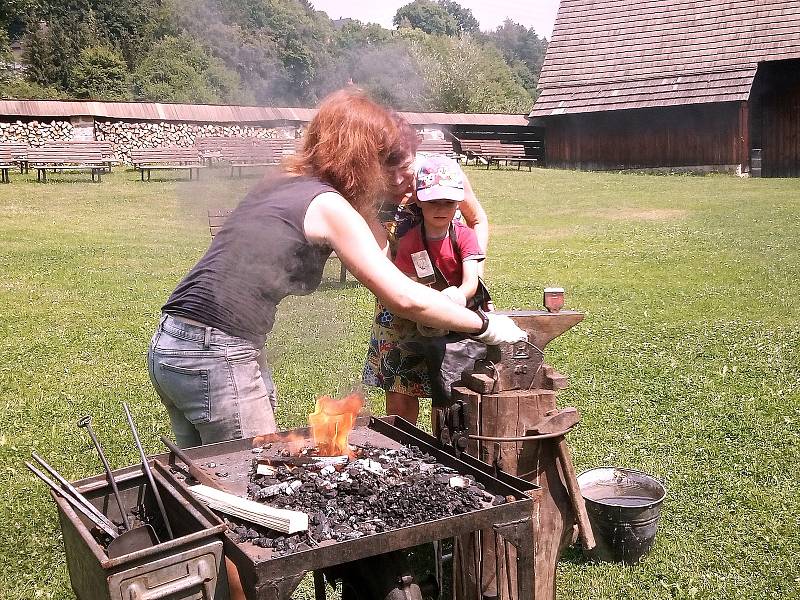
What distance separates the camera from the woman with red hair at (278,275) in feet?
8.48

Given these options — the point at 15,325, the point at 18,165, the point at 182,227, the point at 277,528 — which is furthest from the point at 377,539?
the point at 18,165

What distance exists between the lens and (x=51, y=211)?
16.2m

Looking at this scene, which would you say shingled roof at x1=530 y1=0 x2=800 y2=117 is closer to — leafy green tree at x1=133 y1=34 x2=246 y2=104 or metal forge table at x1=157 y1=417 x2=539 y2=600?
leafy green tree at x1=133 y1=34 x2=246 y2=104

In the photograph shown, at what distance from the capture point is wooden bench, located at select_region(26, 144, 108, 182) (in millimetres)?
20547

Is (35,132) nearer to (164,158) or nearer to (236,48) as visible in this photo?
(164,158)

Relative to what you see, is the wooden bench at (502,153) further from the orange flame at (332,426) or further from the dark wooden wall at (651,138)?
the orange flame at (332,426)

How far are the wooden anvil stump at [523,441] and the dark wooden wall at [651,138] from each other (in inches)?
909

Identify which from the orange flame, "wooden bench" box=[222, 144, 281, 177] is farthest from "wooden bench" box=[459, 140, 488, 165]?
the orange flame

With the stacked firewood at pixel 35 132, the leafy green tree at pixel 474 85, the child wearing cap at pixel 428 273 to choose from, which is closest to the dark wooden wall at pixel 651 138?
the leafy green tree at pixel 474 85

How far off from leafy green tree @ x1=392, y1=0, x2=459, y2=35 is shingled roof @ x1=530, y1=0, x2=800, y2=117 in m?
17.8

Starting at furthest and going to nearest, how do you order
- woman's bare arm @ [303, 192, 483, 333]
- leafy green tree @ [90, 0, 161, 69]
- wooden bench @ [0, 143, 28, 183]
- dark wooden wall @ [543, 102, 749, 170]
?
dark wooden wall @ [543, 102, 749, 170]
wooden bench @ [0, 143, 28, 183]
leafy green tree @ [90, 0, 161, 69]
woman's bare arm @ [303, 192, 483, 333]

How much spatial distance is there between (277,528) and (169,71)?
2582 millimetres

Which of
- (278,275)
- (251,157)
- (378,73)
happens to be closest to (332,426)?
(278,275)

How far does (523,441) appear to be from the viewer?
2838 mm
